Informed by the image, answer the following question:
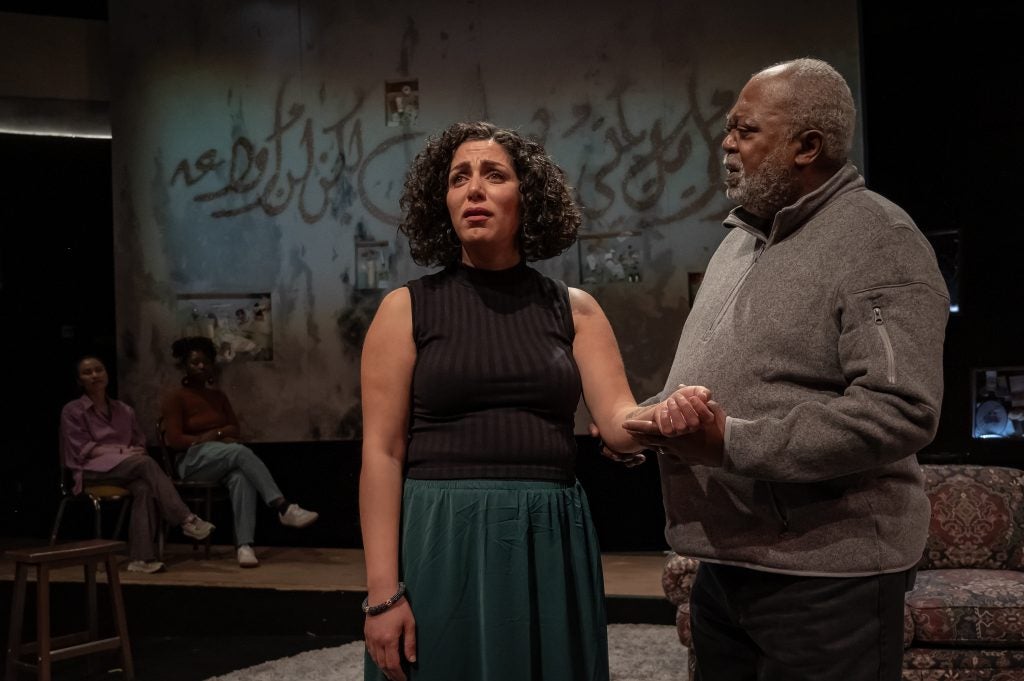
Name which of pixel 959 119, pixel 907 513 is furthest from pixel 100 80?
pixel 907 513

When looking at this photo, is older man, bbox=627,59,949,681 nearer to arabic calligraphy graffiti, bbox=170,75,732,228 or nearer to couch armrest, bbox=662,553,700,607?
couch armrest, bbox=662,553,700,607

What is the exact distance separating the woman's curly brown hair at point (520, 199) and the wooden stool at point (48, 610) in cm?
258

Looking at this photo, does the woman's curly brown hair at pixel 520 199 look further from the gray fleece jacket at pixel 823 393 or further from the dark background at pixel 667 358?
the dark background at pixel 667 358

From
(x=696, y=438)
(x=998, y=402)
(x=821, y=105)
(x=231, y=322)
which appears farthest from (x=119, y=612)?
(x=998, y=402)

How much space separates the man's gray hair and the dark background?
11.5 ft

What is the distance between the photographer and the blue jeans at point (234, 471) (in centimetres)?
556

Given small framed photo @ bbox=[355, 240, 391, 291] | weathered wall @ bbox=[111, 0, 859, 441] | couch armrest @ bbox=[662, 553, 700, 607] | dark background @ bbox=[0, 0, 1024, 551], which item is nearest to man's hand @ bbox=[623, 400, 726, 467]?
couch armrest @ bbox=[662, 553, 700, 607]

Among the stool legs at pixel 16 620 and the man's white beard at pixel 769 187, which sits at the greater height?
the man's white beard at pixel 769 187

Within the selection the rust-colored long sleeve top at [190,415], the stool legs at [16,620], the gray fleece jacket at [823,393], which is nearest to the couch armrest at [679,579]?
the gray fleece jacket at [823,393]

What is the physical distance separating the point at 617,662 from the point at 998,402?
2.27 meters

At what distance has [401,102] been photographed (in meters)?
5.92

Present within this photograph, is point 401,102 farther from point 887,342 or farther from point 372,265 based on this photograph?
point 887,342

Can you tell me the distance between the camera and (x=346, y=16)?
5.97 metres

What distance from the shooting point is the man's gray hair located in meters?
1.56
